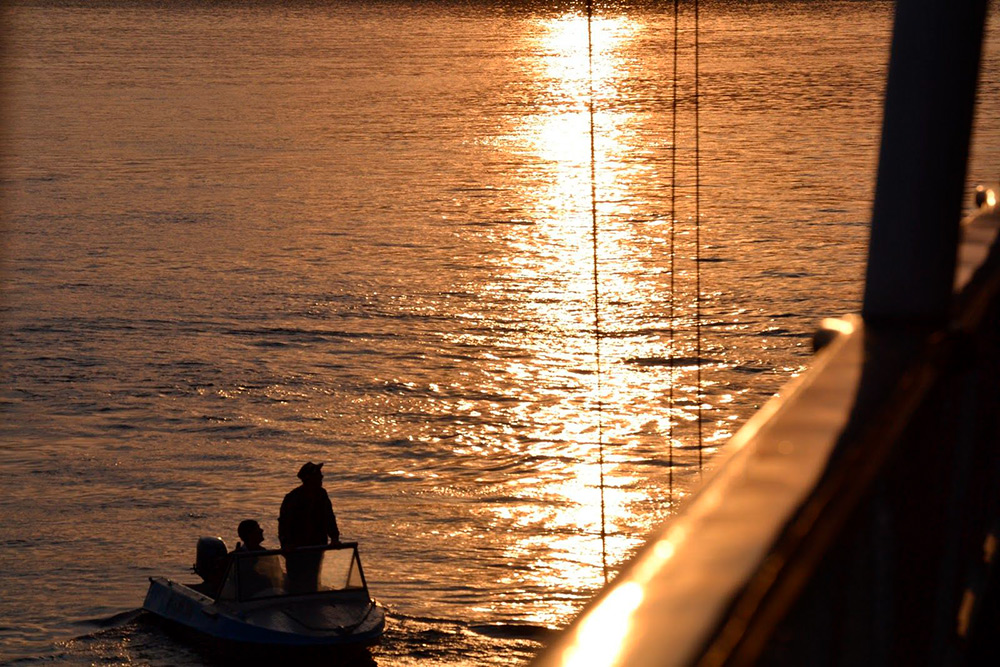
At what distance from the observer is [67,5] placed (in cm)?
18788

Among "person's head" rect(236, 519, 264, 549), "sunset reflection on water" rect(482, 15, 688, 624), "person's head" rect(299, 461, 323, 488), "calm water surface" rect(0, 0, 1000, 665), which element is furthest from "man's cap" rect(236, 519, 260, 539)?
"calm water surface" rect(0, 0, 1000, 665)

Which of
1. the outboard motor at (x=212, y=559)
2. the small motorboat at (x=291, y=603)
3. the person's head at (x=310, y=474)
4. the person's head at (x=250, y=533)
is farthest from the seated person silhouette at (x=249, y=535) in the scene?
the outboard motor at (x=212, y=559)

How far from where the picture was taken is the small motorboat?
58.2 ft

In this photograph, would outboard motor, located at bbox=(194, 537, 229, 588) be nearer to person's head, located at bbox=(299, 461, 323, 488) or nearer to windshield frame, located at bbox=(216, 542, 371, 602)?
windshield frame, located at bbox=(216, 542, 371, 602)

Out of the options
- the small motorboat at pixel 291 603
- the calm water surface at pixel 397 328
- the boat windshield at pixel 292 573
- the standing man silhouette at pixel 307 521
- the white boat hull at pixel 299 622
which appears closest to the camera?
the standing man silhouette at pixel 307 521

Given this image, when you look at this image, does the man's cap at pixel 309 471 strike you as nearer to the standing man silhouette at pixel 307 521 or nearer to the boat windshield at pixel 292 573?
the standing man silhouette at pixel 307 521

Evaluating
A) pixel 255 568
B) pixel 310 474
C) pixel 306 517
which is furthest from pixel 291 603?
pixel 310 474

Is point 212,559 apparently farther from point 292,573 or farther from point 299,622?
point 292,573

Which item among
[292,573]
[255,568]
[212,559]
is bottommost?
[212,559]

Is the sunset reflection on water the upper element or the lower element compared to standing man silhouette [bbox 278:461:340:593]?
lower

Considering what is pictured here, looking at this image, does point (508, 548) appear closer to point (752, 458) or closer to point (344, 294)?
point (344, 294)

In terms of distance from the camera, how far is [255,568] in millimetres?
17594

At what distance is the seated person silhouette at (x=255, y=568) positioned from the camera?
1672 centimetres

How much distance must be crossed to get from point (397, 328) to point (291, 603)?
20712mm
